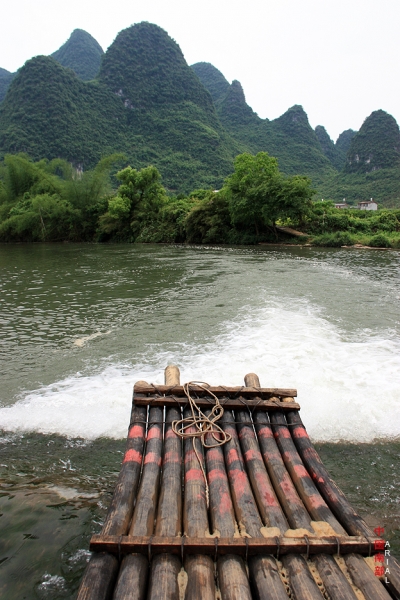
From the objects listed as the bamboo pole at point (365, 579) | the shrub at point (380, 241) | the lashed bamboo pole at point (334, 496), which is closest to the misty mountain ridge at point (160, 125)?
the shrub at point (380, 241)

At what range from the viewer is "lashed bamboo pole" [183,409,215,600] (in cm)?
193

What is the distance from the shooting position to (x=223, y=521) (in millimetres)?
2355

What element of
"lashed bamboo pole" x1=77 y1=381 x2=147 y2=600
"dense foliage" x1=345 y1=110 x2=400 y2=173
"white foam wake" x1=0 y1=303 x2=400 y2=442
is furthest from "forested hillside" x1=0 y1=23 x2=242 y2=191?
"lashed bamboo pole" x1=77 y1=381 x2=147 y2=600

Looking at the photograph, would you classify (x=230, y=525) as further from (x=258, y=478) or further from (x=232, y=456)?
(x=232, y=456)

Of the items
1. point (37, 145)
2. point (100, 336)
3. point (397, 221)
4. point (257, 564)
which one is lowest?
point (100, 336)

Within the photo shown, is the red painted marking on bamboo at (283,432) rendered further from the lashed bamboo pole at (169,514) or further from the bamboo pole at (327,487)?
the lashed bamboo pole at (169,514)

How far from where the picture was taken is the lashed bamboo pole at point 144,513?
1923 millimetres

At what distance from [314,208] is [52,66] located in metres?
92.8

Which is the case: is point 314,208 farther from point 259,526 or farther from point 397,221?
point 259,526

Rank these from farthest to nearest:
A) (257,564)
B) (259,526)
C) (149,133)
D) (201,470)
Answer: (149,133)
(201,470)
(259,526)
(257,564)


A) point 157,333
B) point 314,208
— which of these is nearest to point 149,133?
point 314,208

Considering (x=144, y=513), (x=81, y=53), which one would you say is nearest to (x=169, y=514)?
(x=144, y=513)

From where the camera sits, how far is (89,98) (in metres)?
99.2

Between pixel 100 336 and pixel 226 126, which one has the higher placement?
pixel 226 126
